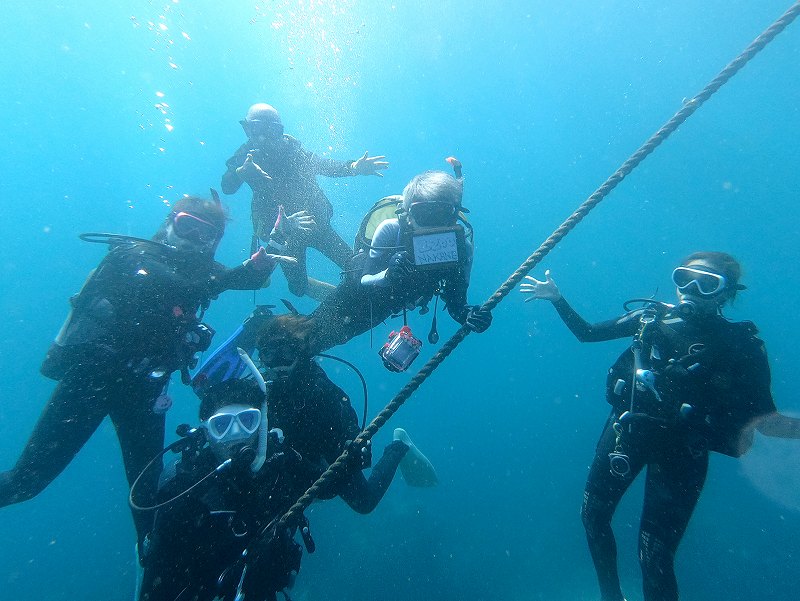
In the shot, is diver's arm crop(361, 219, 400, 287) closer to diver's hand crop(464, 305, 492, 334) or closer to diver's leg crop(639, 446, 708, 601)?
diver's hand crop(464, 305, 492, 334)

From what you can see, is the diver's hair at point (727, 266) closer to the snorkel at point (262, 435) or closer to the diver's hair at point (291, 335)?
the diver's hair at point (291, 335)

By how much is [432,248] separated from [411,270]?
41cm

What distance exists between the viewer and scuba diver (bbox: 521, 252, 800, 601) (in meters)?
4.01

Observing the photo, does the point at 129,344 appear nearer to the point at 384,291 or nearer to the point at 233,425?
the point at 233,425

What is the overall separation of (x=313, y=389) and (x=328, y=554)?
614 inches

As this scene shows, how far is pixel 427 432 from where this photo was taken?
41438mm

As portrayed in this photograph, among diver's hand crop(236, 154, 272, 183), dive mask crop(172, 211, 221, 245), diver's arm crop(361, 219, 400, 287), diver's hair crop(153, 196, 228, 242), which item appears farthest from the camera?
diver's hand crop(236, 154, 272, 183)

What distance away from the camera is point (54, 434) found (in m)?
4.20

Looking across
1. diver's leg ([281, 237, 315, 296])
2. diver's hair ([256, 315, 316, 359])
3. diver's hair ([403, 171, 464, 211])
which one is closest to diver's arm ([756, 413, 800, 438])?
diver's hair ([403, 171, 464, 211])

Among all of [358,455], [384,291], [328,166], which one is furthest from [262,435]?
[328,166]

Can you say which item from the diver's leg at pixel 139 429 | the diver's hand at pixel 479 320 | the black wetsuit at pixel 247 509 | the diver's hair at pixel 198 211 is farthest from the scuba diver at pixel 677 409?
the diver's leg at pixel 139 429

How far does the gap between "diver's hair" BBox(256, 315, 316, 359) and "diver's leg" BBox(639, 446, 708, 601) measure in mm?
4158

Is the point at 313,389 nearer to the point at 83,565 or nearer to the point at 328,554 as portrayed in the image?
the point at 328,554

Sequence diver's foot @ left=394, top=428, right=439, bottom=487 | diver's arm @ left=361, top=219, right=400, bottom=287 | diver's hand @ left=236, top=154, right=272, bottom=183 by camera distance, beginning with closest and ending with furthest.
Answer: diver's arm @ left=361, top=219, right=400, bottom=287 → diver's hand @ left=236, top=154, right=272, bottom=183 → diver's foot @ left=394, top=428, right=439, bottom=487
